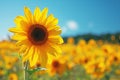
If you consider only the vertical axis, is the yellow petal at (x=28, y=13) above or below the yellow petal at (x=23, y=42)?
above

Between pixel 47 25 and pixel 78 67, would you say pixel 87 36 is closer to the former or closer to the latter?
pixel 78 67

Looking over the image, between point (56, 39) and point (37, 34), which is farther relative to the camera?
point (37, 34)

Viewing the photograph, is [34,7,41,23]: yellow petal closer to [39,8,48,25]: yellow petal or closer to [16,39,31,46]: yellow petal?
[39,8,48,25]: yellow petal

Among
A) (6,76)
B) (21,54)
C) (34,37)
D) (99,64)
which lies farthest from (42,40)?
(6,76)

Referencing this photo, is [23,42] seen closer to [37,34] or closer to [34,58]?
[34,58]

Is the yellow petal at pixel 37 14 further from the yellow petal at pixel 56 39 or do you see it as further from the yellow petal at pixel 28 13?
the yellow petal at pixel 56 39

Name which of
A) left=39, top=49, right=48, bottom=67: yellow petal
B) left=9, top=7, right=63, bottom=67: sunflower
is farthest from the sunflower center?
left=39, top=49, right=48, bottom=67: yellow petal

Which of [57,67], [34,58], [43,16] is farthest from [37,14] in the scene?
[57,67]

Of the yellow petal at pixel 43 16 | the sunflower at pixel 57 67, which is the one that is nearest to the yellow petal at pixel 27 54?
the yellow petal at pixel 43 16

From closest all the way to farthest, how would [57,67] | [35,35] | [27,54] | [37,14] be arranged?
[27,54] < [37,14] < [35,35] < [57,67]
